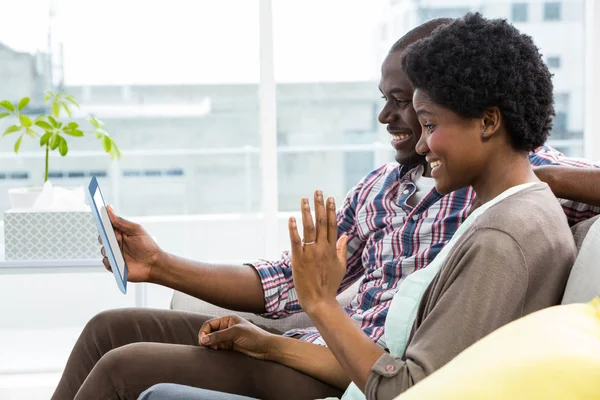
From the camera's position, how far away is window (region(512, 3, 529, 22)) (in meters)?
3.33

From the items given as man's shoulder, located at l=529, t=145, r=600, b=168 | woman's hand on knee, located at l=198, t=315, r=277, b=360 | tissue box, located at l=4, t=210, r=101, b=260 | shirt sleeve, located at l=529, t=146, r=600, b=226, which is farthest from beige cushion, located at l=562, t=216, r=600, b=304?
tissue box, located at l=4, t=210, r=101, b=260

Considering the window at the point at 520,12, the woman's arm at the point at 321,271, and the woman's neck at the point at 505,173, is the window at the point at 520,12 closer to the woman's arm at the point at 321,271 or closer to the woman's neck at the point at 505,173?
the woman's neck at the point at 505,173

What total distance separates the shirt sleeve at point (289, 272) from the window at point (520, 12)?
185 centimetres

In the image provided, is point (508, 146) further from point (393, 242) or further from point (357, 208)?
point (357, 208)

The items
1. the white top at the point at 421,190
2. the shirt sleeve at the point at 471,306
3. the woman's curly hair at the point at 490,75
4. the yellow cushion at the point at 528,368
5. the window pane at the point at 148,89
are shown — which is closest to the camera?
the yellow cushion at the point at 528,368

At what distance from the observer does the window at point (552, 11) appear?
11.0ft

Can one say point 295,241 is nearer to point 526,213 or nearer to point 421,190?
point 526,213

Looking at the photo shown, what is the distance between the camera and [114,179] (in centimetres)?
330

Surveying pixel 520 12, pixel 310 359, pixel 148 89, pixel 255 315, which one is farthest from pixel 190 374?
pixel 520 12

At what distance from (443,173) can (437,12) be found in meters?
2.27

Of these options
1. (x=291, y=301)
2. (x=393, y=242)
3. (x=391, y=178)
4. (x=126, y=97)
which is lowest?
(x=291, y=301)

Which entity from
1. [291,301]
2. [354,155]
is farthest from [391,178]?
[354,155]

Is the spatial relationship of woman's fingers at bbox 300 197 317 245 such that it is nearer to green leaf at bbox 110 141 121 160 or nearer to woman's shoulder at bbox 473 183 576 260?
woman's shoulder at bbox 473 183 576 260

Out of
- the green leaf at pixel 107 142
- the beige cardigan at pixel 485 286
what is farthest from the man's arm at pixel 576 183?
the green leaf at pixel 107 142
